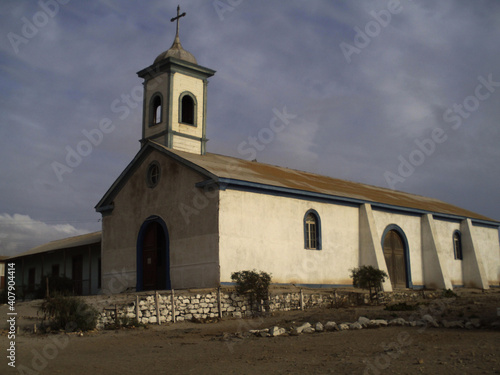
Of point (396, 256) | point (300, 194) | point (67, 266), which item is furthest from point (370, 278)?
point (67, 266)

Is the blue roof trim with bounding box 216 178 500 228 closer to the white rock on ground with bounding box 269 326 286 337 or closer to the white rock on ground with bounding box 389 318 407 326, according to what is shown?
the white rock on ground with bounding box 269 326 286 337

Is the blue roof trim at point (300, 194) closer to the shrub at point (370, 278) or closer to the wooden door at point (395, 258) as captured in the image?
the wooden door at point (395, 258)

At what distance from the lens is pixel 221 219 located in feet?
68.9

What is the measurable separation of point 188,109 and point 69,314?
43.5ft

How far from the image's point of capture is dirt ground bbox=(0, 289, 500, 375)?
973 centimetres

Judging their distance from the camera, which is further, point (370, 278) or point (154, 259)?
point (154, 259)

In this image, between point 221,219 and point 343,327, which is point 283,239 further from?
point 343,327

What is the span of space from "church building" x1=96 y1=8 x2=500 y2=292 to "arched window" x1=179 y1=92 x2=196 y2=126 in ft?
0.16

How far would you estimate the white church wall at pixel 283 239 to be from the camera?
21.3 m

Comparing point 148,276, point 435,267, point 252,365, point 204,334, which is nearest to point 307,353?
point 252,365

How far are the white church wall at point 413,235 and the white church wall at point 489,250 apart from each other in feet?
18.7

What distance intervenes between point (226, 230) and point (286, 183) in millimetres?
4491

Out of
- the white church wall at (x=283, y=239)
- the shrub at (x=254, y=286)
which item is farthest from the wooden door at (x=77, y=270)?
the shrub at (x=254, y=286)

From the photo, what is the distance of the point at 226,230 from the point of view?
69.3 feet
